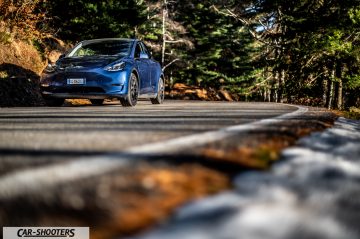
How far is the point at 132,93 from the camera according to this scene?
8.39 meters

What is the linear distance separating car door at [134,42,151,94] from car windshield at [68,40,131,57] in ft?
0.91

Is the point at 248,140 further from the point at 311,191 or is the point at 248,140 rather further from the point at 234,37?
the point at 234,37

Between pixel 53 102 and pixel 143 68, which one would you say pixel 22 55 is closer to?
pixel 53 102

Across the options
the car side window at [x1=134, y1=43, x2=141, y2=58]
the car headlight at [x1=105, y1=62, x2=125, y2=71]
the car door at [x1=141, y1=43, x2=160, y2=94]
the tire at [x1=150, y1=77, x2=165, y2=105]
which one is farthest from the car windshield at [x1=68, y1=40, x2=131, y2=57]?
the tire at [x1=150, y1=77, x2=165, y2=105]

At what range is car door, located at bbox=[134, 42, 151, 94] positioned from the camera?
892 cm

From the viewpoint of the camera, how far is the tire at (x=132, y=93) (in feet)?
26.7

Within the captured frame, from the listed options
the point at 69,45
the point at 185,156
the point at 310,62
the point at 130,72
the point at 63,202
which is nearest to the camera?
the point at 63,202

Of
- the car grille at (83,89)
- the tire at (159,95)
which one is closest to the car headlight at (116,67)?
the car grille at (83,89)

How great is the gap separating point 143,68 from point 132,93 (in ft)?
3.26

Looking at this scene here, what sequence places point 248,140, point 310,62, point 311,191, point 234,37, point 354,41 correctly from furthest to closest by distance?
point 234,37 → point 310,62 → point 354,41 → point 248,140 → point 311,191

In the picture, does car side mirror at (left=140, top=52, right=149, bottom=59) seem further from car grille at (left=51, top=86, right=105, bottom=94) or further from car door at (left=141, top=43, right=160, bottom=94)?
car grille at (left=51, top=86, right=105, bottom=94)

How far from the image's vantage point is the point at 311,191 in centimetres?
127

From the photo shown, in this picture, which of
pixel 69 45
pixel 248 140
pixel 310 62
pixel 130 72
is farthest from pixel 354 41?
pixel 248 140

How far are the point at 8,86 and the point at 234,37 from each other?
21.9 m
